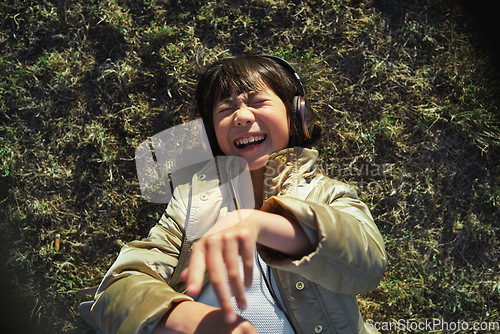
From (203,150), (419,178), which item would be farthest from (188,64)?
(419,178)

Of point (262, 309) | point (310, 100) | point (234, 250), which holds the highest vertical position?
point (234, 250)

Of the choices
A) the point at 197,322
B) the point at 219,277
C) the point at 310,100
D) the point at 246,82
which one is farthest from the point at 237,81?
the point at 219,277

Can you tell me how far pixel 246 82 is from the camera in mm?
2221

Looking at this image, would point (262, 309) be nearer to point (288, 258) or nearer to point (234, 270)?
point (288, 258)

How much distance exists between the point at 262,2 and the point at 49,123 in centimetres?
175

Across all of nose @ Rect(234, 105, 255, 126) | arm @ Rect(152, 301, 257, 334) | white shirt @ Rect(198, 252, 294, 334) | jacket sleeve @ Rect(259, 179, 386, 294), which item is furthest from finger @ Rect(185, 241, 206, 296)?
nose @ Rect(234, 105, 255, 126)

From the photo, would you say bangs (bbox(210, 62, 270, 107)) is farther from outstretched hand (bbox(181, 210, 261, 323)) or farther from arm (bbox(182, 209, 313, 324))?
outstretched hand (bbox(181, 210, 261, 323))

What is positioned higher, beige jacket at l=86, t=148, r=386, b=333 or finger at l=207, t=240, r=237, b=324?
finger at l=207, t=240, r=237, b=324

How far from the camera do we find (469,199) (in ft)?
8.98

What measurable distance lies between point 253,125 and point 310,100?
0.83 m

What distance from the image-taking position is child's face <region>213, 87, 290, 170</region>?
85.0 inches

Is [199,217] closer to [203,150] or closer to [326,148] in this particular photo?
[203,150]

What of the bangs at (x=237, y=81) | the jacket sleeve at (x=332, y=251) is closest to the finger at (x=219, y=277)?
the jacket sleeve at (x=332, y=251)

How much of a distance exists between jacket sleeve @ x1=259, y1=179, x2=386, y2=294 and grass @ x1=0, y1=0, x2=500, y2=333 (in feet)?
3.84
